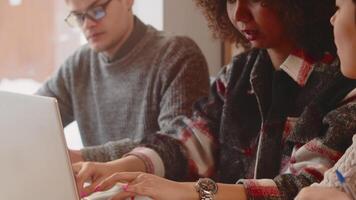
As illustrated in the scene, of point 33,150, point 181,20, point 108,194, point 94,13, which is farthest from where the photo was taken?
point 181,20

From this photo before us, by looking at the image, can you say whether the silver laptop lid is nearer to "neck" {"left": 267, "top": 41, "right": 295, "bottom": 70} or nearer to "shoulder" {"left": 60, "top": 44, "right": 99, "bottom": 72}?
"neck" {"left": 267, "top": 41, "right": 295, "bottom": 70}

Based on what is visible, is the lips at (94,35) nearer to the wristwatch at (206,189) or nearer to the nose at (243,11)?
the nose at (243,11)

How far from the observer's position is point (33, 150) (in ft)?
2.36

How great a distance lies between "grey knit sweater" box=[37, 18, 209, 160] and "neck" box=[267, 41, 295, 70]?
12.5 inches

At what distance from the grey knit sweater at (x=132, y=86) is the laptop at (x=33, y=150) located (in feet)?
1.99

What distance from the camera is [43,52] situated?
212 centimetres

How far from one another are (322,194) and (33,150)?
399 millimetres

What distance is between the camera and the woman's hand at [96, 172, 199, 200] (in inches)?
37.2

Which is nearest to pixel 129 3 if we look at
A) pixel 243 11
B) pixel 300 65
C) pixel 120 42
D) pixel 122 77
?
pixel 120 42

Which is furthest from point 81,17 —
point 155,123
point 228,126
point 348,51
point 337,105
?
point 348,51

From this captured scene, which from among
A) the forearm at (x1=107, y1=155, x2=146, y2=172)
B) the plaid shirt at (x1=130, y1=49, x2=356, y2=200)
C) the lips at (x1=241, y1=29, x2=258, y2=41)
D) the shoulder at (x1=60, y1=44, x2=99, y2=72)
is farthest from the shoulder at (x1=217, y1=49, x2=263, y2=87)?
the shoulder at (x1=60, y1=44, x2=99, y2=72)

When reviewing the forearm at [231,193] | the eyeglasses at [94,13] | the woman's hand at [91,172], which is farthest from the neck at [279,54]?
the eyeglasses at [94,13]

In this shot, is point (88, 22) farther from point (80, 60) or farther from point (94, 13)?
point (80, 60)

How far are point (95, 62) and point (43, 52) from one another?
482 mm
